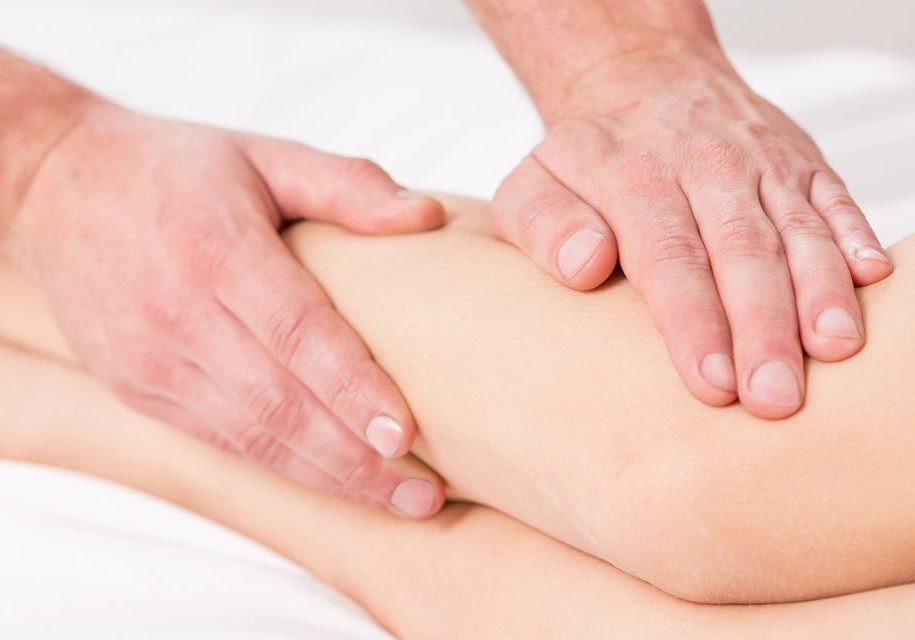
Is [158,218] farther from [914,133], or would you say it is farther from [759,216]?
[914,133]

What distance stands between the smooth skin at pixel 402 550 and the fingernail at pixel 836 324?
0.59ft

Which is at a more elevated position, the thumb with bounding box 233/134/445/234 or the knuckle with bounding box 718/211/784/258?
the knuckle with bounding box 718/211/784/258

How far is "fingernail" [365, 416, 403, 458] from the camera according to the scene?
3.56 feet

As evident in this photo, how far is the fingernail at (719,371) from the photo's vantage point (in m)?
0.90

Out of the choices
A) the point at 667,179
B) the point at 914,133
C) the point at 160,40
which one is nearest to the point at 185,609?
the point at 667,179

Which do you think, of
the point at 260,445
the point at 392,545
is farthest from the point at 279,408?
the point at 392,545

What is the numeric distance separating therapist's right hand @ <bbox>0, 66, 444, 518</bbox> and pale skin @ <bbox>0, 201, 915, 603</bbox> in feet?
0.16

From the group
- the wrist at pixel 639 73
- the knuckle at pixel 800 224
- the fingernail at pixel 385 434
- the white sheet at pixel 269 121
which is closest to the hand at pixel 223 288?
the fingernail at pixel 385 434

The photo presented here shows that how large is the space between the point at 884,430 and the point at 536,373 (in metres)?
0.26

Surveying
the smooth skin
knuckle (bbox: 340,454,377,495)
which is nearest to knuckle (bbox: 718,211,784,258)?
the smooth skin

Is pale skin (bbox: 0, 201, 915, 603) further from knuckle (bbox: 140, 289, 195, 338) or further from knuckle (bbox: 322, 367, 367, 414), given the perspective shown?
knuckle (bbox: 140, 289, 195, 338)

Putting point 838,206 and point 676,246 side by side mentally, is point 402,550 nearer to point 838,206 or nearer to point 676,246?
point 676,246

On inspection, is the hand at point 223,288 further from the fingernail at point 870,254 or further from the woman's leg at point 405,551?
the fingernail at point 870,254

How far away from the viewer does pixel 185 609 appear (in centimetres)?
109
